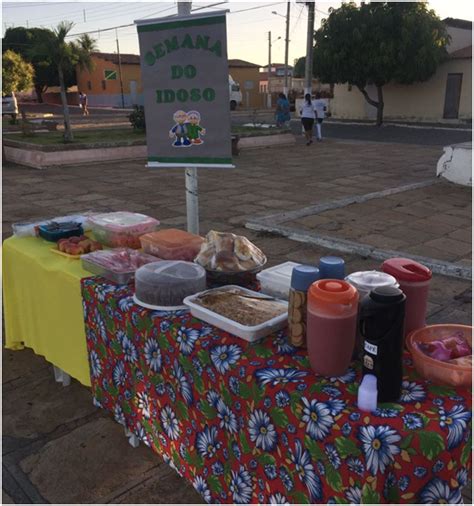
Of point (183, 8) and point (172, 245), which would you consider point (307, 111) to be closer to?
point (183, 8)

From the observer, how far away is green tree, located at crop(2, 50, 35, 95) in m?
19.3

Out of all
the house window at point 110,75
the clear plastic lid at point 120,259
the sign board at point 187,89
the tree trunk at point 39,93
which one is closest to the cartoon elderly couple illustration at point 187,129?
the sign board at point 187,89

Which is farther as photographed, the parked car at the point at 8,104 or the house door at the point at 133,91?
the house door at the point at 133,91

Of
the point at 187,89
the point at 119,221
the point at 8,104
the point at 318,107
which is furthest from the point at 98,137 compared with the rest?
the point at 8,104

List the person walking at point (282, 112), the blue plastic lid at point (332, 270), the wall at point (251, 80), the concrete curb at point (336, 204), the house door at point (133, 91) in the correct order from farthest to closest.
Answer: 1. the wall at point (251, 80)
2. the house door at point (133, 91)
3. the person walking at point (282, 112)
4. the concrete curb at point (336, 204)
5. the blue plastic lid at point (332, 270)

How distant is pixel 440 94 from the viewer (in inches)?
982

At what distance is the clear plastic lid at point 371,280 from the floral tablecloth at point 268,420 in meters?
0.28

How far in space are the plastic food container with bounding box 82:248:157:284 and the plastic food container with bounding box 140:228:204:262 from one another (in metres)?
0.07

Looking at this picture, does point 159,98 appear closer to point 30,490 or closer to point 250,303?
Answer: point 250,303

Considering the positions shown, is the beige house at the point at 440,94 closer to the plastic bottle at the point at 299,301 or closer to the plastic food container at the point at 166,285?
the plastic food container at the point at 166,285

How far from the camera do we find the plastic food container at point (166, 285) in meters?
2.12

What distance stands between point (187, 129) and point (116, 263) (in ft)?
2.80

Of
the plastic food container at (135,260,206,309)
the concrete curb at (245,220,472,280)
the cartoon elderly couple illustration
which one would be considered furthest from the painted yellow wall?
the plastic food container at (135,260,206,309)

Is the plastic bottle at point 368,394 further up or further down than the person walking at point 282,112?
further down
